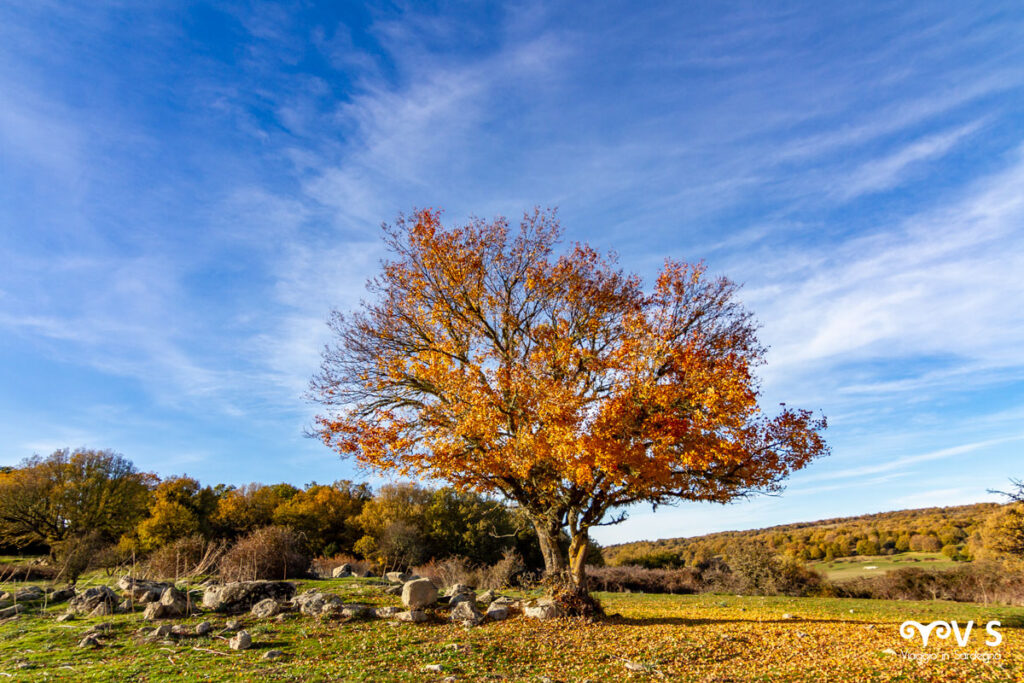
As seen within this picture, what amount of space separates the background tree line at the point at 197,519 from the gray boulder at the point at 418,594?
72.7ft

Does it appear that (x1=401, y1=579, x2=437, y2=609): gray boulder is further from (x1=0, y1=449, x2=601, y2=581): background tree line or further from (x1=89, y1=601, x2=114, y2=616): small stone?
(x1=0, y1=449, x2=601, y2=581): background tree line

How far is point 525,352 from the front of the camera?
18.5 metres

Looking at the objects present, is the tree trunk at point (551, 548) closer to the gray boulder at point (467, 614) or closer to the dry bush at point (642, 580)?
the gray boulder at point (467, 614)

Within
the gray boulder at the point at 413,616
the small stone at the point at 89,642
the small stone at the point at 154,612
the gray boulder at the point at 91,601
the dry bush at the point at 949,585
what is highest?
the gray boulder at the point at 91,601

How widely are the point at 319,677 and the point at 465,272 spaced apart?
12.2m

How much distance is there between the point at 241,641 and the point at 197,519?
43503 millimetres

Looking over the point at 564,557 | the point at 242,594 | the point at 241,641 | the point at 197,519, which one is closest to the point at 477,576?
the point at 564,557

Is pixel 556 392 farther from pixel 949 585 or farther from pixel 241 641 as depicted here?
pixel 949 585

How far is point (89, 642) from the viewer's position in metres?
13.1

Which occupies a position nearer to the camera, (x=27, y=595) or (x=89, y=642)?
(x=89, y=642)

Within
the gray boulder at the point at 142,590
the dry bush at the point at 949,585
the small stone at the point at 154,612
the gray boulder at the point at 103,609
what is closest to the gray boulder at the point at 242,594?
the small stone at the point at 154,612

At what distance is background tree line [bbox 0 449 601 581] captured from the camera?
41312 mm

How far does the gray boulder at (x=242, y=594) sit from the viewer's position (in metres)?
16.5

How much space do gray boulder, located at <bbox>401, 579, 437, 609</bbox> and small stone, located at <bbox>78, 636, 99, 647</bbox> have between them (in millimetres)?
7515
